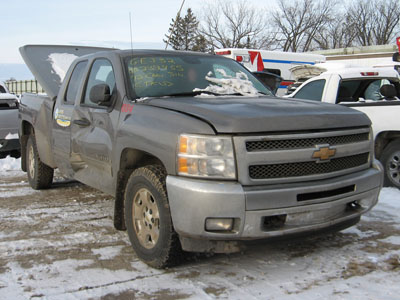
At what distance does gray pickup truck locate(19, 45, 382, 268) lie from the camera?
10.4ft

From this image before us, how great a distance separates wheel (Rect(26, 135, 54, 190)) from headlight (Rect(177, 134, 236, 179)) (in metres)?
3.84

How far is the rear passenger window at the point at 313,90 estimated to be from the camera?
729cm

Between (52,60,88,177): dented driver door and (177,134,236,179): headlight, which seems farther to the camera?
(52,60,88,177): dented driver door

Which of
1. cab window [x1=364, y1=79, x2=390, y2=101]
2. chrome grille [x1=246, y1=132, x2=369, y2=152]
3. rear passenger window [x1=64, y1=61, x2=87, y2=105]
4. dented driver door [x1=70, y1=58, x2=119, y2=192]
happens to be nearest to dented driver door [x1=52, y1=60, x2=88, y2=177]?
rear passenger window [x1=64, y1=61, x2=87, y2=105]

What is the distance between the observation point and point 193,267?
3695mm

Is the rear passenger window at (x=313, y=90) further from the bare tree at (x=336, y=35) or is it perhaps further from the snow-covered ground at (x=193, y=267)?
the bare tree at (x=336, y=35)

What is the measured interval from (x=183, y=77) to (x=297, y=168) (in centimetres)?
167

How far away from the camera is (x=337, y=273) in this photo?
11.5 feet

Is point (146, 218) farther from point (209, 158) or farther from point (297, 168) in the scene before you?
point (297, 168)

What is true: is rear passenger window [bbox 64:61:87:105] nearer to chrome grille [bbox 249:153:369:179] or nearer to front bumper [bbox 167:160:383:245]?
front bumper [bbox 167:160:383:245]

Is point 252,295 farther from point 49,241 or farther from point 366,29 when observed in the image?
point 366,29

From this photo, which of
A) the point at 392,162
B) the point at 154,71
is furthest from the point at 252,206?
the point at 392,162

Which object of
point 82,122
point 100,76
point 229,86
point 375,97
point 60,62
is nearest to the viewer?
point 229,86

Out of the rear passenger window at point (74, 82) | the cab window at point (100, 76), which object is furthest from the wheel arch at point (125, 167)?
the rear passenger window at point (74, 82)
